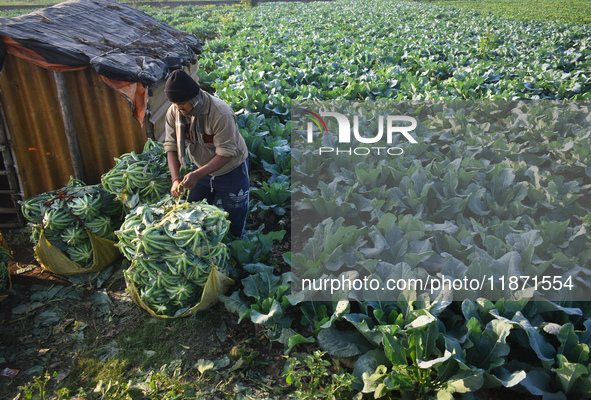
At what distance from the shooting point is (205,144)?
12.6ft

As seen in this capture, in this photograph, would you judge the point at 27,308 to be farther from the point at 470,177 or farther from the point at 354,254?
the point at 470,177

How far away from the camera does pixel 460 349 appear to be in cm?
269

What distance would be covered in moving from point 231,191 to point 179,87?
3.98ft

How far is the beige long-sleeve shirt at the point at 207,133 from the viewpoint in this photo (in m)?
3.59

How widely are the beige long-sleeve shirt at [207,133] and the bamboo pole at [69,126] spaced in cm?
151

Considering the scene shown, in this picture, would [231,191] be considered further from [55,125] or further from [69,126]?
[55,125]

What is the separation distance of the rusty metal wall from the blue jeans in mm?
1218

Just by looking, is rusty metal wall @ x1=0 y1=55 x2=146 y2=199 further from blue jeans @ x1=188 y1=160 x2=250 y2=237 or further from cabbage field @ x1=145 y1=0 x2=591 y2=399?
cabbage field @ x1=145 y1=0 x2=591 y2=399

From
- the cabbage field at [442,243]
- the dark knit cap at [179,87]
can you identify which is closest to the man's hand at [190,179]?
the dark knit cap at [179,87]

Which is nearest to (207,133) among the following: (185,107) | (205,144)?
(205,144)

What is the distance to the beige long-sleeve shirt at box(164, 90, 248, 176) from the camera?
359 cm

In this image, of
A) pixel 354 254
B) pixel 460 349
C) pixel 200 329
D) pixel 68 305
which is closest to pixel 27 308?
pixel 68 305

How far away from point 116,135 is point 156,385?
9.86ft

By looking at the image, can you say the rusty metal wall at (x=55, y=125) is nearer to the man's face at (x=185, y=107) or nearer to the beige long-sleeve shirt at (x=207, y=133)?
the beige long-sleeve shirt at (x=207, y=133)
